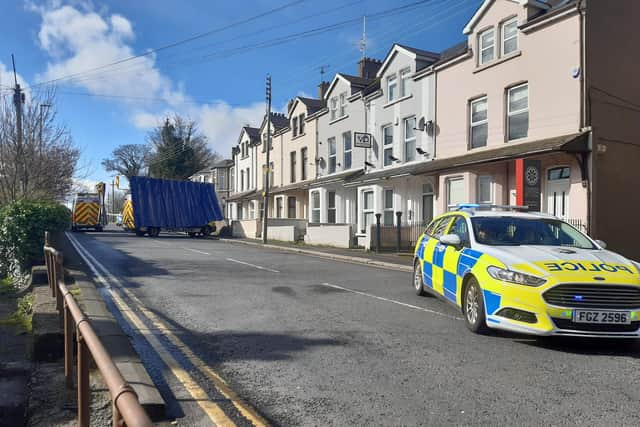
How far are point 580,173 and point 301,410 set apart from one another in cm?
1278

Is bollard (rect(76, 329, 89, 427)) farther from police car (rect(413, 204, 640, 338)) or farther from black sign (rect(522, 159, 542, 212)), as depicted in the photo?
black sign (rect(522, 159, 542, 212))

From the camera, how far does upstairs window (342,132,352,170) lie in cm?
2761

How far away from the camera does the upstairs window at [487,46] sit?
17.6 meters

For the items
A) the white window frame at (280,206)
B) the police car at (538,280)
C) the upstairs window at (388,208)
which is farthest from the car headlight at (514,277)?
the white window frame at (280,206)

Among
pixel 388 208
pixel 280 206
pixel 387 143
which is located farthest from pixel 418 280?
pixel 280 206

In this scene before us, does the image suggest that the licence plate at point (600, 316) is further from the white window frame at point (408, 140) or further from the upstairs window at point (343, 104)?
the upstairs window at point (343, 104)

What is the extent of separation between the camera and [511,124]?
1689cm

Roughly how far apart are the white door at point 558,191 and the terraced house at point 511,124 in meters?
0.03

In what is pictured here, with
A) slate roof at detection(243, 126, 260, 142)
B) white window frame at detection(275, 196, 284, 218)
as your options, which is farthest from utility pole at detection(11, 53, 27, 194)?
slate roof at detection(243, 126, 260, 142)

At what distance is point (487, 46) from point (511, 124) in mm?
3161

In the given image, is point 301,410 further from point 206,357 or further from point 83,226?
point 83,226

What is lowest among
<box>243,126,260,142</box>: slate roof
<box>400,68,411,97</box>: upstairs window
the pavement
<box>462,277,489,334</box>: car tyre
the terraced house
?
the pavement

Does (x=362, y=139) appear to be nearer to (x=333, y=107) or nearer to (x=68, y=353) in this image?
(x=333, y=107)

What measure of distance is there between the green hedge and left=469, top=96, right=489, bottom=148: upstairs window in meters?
13.9
